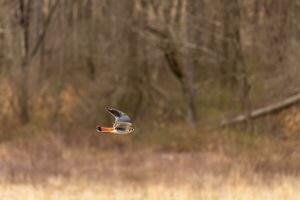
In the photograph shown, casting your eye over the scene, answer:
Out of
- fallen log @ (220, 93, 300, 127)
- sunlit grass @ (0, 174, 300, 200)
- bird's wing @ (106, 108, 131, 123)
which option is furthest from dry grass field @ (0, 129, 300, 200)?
bird's wing @ (106, 108, 131, 123)

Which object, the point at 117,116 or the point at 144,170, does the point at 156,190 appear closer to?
the point at 144,170

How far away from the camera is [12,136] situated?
1320 centimetres

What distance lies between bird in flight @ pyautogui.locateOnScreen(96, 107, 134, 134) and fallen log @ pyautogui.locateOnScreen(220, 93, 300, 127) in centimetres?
1084

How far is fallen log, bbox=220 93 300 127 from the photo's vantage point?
12766mm

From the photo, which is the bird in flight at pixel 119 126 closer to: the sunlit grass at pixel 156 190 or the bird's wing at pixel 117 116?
the bird's wing at pixel 117 116

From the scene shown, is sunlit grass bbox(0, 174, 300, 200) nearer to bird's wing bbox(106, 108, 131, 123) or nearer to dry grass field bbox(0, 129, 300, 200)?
dry grass field bbox(0, 129, 300, 200)

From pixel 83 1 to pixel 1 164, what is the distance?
5186 mm

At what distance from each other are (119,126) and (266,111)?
38.3ft

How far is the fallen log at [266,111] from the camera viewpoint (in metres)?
12.8

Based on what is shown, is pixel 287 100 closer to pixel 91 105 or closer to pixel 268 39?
pixel 268 39

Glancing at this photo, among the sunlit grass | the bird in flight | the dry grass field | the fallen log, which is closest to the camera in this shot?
the bird in flight

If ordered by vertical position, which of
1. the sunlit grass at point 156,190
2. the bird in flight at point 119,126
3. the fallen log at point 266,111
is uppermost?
the fallen log at point 266,111

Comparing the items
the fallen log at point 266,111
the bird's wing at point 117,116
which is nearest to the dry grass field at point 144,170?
the fallen log at point 266,111

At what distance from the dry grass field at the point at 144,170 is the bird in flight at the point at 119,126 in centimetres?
526
